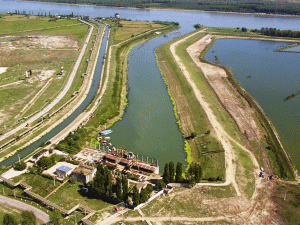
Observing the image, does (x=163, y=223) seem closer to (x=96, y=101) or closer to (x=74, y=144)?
(x=74, y=144)

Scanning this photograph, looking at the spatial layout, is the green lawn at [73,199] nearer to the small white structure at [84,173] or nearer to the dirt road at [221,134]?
the small white structure at [84,173]

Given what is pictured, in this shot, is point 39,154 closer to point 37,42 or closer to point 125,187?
point 125,187

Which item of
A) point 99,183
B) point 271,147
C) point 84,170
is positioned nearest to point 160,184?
point 99,183

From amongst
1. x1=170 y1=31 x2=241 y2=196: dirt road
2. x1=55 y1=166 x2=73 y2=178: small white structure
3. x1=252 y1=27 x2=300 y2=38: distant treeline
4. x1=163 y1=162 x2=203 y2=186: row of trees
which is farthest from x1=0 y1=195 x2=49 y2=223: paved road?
x1=252 y1=27 x2=300 y2=38: distant treeline

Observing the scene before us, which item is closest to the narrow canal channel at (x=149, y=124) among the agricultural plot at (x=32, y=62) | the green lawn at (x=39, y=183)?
the green lawn at (x=39, y=183)

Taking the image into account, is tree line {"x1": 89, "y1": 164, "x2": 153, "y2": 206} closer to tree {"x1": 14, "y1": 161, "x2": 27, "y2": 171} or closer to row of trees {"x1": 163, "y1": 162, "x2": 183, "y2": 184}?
row of trees {"x1": 163, "y1": 162, "x2": 183, "y2": 184}
